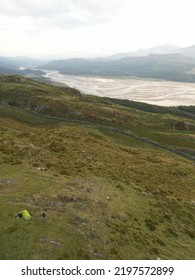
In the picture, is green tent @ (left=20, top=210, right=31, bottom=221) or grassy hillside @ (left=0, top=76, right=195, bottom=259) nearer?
grassy hillside @ (left=0, top=76, right=195, bottom=259)

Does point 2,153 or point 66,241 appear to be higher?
point 2,153

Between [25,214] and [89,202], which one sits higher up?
[25,214]

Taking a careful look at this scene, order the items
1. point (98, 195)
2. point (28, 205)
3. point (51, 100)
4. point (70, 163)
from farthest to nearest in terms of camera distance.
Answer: point (51, 100) < point (70, 163) < point (98, 195) < point (28, 205)

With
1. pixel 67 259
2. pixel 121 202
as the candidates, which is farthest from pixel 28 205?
pixel 121 202

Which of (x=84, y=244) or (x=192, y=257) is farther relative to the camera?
(x=192, y=257)

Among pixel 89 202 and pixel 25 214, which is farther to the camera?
pixel 89 202

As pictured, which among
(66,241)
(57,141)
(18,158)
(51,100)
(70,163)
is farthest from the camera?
(51,100)

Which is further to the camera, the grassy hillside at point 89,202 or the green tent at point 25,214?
the green tent at point 25,214
